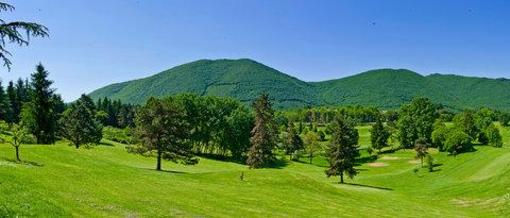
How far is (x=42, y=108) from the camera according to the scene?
266 feet

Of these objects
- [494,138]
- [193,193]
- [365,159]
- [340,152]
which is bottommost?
[365,159]

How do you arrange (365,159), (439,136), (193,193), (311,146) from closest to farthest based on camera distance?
(193,193), (439,136), (365,159), (311,146)

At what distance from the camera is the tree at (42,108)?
80688 millimetres

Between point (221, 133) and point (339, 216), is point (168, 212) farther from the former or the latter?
point (221, 133)

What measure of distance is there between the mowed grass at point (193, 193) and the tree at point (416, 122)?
63.4m

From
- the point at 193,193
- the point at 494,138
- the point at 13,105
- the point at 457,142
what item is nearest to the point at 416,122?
the point at 494,138

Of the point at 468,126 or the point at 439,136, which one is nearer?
the point at 439,136

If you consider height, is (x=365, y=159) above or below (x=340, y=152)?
below

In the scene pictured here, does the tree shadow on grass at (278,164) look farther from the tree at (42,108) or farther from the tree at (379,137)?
the tree at (42,108)

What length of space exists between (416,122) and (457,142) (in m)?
27.2

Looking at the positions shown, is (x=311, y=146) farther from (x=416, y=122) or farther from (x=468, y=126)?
(x=468, y=126)

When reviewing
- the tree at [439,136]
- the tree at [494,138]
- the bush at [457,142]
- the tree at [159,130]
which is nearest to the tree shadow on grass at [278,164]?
the bush at [457,142]

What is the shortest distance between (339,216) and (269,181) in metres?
19.3

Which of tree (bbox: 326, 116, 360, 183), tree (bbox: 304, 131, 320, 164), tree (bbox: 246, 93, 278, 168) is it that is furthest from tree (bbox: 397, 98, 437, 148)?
tree (bbox: 326, 116, 360, 183)
